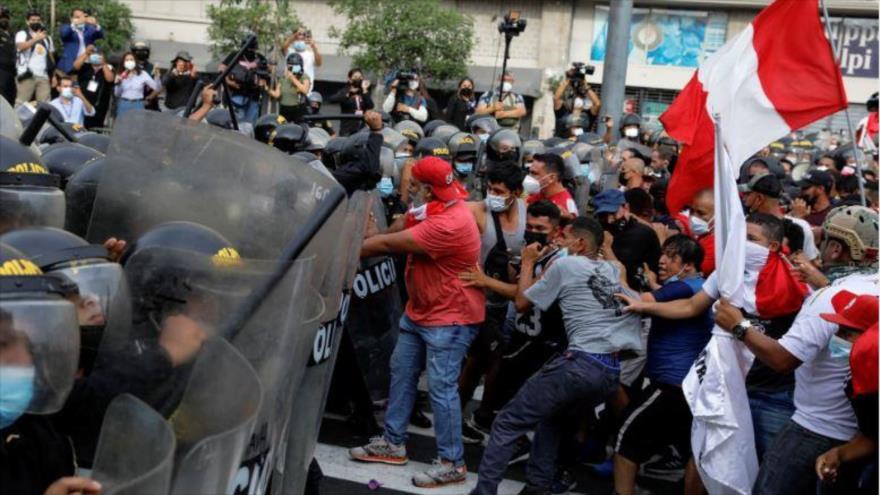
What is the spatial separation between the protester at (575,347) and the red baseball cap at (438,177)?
71cm

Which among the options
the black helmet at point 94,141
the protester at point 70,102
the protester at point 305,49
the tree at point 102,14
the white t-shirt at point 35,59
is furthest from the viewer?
the tree at point 102,14

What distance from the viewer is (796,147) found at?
77.8 ft

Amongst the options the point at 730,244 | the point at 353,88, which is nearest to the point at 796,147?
the point at 353,88

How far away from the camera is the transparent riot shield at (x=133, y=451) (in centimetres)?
241

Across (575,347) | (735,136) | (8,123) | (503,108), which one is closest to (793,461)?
(575,347)

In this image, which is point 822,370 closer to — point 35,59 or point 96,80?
point 35,59

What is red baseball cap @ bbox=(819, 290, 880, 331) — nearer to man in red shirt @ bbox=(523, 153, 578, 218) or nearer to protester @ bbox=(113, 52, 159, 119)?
man in red shirt @ bbox=(523, 153, 578, 218)

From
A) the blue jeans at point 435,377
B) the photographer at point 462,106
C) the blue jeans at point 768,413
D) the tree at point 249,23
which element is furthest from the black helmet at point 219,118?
the tree at point 249,23

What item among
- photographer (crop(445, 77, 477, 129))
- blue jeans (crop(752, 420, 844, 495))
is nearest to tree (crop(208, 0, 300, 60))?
photographer (crop(445, 77, 477, 129))

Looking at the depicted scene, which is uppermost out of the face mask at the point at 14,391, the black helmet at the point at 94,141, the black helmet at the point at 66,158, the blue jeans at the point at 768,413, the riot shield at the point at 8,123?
the riot shield at the point at 8,123

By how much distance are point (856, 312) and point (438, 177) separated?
2.62 m

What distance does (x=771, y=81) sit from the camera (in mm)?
6348

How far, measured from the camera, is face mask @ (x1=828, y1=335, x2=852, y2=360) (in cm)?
449

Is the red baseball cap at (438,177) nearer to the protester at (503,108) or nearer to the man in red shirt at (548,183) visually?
the man in red shirt at (548,183)
